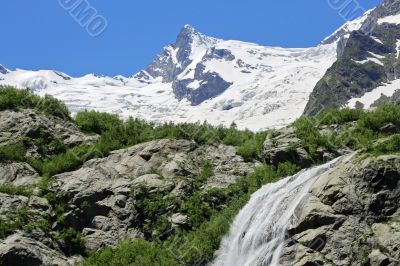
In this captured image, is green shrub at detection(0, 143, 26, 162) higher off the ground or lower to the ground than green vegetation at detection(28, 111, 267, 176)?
higher

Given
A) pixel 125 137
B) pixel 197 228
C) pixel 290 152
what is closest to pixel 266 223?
pixel 197 228

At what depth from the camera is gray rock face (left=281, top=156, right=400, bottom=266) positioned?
2889 cm

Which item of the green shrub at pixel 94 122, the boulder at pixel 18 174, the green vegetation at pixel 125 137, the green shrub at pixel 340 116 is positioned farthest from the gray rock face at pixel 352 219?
the green shrub at pixel 94 122

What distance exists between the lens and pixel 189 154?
47438 millimetres

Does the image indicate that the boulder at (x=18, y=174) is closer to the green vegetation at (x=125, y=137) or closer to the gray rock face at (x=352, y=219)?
the green vegetation at (x=125, y=137)

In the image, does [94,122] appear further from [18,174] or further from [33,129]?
[18,174]

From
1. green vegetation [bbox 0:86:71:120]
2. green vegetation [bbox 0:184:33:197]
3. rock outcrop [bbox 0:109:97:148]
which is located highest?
green vegetation [bbox 0:86:71:120]

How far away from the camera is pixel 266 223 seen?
3409 centimetres

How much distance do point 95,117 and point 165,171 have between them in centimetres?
1293

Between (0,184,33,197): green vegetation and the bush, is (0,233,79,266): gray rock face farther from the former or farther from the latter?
(0,184,33,197): green vegetation

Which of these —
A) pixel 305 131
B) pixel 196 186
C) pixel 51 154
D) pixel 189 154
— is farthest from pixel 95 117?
pixel 305 131

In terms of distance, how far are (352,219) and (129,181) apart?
1751 cm

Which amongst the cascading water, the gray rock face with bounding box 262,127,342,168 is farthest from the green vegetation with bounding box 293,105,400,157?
the cascading water

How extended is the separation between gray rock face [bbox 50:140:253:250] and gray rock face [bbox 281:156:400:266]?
35.5ft
